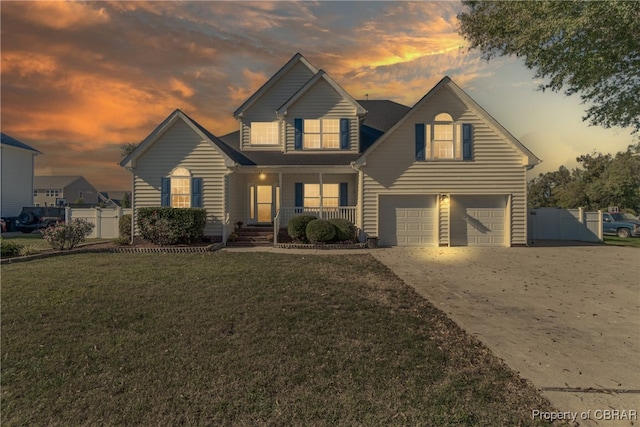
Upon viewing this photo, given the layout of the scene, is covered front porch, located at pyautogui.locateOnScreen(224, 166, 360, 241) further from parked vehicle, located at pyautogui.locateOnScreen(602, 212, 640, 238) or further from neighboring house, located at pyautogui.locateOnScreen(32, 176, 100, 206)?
neighboring house, located at pyautogui.locateOnScreen(32, 176, 100, 206)

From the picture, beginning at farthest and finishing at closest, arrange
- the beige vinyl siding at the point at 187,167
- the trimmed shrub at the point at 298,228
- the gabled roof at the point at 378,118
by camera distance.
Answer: the gabled roof at the point at 378,118, the beige vinyl siding at the point at 187,167, the trimmed shrub at the point at 298,228

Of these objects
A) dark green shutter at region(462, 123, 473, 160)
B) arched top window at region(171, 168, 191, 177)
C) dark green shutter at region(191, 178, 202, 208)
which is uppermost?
dark green shutter at region(462, 123, 473, 160)

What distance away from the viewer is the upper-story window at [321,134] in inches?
639

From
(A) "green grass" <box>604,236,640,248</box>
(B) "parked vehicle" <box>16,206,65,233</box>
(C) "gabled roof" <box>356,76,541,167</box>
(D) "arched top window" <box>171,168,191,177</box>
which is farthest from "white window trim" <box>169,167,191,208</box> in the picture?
(A) "green grass" <box>604,236,640,248</box>

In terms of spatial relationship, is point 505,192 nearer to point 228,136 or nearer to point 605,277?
point 605,277

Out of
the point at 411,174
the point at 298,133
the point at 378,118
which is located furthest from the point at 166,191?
the point at 378,118

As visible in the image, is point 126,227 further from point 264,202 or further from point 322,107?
point 322,107

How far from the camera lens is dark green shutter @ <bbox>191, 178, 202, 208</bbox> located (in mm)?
14461

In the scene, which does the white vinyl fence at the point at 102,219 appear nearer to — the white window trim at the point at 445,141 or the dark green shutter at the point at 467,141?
the white window trim at the point at 445,141

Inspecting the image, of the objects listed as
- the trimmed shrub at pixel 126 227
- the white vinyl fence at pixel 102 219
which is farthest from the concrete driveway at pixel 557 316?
the white vinyl fence at pixel 102 219

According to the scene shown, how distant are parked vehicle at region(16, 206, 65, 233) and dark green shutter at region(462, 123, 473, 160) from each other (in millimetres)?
28085

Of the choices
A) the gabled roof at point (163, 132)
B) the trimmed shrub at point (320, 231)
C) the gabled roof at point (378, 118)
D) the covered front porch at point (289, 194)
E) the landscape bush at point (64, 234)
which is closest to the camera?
the landscape bush at point (64, 234)

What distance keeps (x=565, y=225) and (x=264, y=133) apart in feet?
59.6

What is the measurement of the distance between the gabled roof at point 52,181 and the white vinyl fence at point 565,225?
80778 millimetres
